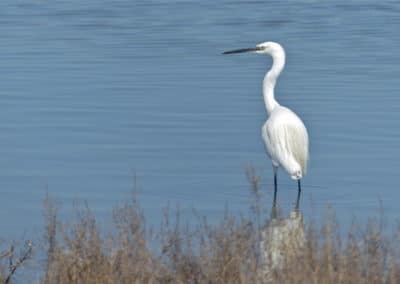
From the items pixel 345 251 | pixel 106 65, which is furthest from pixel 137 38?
pixel 345 251

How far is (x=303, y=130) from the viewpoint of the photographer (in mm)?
10656

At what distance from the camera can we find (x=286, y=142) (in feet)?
34.7

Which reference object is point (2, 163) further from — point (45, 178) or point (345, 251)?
point (345, 251)

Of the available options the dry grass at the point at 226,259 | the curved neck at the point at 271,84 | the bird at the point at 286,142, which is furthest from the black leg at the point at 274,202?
the dry grass at the point at 226,259

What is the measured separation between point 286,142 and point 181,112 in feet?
8.63

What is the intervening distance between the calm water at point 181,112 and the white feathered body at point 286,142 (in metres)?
0.24

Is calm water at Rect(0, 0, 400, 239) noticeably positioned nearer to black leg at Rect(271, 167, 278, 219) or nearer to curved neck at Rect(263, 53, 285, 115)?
black leg at Rect(271, 167, 278, 219)

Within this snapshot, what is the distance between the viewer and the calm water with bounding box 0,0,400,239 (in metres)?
10.1

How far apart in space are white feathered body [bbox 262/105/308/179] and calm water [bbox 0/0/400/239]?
24 centimetres

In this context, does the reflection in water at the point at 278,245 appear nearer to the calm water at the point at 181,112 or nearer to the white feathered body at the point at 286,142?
the calm water at the point at 181,112

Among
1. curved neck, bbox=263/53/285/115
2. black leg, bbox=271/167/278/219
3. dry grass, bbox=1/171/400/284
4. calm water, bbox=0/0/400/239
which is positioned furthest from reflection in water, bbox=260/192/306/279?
curved neck, bbox=263/53/285/115

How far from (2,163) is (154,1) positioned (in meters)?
14.7

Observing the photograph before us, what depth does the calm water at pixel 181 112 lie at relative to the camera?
1010cm

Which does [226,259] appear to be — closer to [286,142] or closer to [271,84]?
[286,142]
